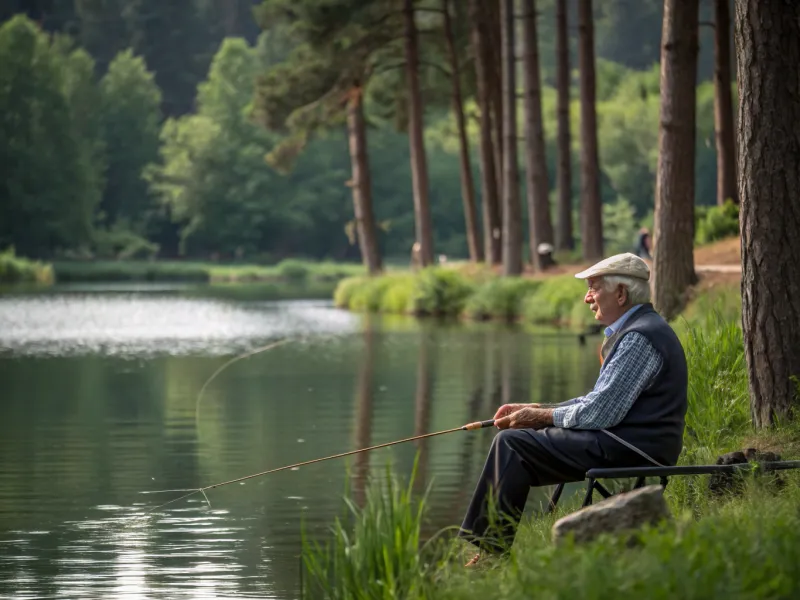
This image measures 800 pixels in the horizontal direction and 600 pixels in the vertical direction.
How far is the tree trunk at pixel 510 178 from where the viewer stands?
35.5 meters

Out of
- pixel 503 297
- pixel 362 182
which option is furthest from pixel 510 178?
pixel 362 182

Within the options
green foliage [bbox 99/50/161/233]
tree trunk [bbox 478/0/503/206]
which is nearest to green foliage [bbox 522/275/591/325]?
tree trunk [bbox 478/0/503/206]

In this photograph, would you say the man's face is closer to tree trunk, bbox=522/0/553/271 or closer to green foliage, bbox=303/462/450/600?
green foliage, bbox=303/462/450/600

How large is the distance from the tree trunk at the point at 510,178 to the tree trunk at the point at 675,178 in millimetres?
16493

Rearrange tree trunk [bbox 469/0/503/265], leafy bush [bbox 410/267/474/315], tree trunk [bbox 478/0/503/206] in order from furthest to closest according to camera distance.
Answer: tree trunk [bbox 478/0/503/206]
tree trunk [bbox 469/0/503/265]
leafy bush [bbox 410/267/474/315]

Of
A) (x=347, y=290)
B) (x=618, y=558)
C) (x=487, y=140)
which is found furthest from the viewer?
(x=347, y=290)

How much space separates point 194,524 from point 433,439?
502 cm

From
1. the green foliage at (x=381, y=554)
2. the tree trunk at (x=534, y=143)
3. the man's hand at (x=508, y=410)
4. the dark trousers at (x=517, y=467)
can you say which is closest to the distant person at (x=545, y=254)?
the tree trunk at (x=534, y=143)

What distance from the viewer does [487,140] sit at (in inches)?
1599

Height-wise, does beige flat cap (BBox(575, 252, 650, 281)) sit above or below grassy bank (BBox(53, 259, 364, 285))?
above

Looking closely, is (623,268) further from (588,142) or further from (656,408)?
(588,142)

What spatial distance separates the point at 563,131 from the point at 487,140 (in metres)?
4.27

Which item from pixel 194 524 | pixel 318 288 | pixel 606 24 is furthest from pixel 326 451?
pixel 606 24

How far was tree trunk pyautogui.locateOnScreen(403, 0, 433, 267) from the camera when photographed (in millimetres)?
40753
